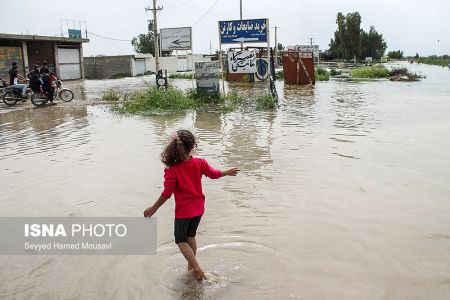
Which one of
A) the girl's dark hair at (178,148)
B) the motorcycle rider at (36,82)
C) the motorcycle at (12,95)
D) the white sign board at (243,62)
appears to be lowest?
the girl's dark hair at (178,148)

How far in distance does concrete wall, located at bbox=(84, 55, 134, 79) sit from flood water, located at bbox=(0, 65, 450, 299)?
38.0 m

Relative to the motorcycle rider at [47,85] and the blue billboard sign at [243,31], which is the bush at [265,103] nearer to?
the blue billboard sign at [243,31]

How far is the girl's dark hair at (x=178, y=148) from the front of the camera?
142 inches

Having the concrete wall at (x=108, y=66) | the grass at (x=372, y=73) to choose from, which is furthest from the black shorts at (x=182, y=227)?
the concrete wall at (x=108, y=66)

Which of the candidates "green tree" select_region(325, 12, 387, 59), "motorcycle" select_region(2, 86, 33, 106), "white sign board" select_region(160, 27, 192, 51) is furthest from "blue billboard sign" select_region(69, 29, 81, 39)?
"green tree" select_region(325, 12, 387, 59)

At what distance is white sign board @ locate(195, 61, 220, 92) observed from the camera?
17.1 m

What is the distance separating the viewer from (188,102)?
16500 mm

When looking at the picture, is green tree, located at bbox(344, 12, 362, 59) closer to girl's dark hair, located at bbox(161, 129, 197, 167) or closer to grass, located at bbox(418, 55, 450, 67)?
grass, located at bbox(418, 55, 450, 67)

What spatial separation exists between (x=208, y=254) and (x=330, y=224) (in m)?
1.56

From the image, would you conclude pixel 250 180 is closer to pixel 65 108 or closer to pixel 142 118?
pixel 142 118

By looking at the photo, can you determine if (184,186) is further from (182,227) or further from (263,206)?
(263,206)

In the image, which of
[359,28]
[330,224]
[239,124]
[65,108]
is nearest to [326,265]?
[330,224]

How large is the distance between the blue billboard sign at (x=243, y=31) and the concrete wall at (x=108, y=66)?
32.8m

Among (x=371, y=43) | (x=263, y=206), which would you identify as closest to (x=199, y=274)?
(x=263, y=206)
